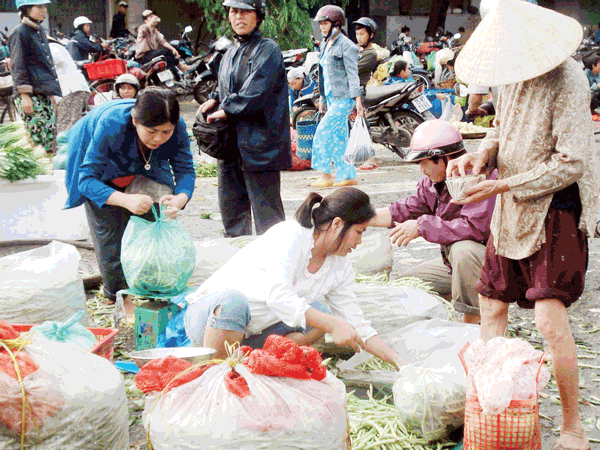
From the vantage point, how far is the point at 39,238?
5.14 m

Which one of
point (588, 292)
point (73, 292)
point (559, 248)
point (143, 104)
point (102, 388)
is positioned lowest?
point (588, 292)

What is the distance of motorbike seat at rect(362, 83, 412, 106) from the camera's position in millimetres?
8984

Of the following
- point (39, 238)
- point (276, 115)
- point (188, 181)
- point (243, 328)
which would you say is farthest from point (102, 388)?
point (39, 238)

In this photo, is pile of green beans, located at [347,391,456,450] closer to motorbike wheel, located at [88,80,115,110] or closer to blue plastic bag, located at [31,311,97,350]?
blue plastic bag, located at [31,311,97,350]

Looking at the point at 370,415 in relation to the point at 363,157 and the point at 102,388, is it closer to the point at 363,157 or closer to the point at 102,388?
the point at 102,388

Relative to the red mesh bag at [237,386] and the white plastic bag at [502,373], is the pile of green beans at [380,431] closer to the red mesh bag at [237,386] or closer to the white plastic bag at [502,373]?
the white plastic bag at [502,373]

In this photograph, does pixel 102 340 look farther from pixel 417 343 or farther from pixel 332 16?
pixel 332 16

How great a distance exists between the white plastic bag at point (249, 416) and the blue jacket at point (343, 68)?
5530 millimetres

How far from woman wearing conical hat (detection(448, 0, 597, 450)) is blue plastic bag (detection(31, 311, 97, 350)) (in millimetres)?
1510

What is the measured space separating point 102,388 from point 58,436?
6.9 inches

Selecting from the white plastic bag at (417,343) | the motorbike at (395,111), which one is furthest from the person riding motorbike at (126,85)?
the white plastic bag at (417,343)

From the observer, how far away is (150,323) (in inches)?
130

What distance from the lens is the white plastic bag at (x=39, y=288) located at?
3.18m

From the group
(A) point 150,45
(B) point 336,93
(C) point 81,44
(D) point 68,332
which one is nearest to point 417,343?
(D) point 68,332
